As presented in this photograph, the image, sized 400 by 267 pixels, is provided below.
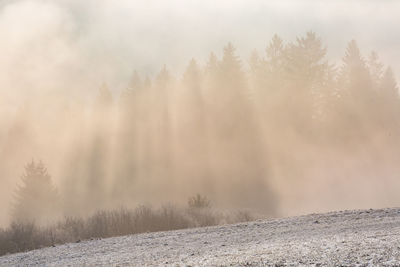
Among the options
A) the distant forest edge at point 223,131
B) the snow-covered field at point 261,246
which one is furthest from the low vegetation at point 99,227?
the distant forest edge at point 223,131

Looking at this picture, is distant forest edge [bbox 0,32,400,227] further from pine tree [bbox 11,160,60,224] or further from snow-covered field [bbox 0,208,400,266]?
snow-covered field [bbox 0,208,400,266]

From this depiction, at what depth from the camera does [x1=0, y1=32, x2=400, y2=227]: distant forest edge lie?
42281 millimetres

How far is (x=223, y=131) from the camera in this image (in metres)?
48.6

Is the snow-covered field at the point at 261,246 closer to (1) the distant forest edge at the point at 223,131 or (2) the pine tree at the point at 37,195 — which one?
(1) the distant forest edge at the point at 223,131

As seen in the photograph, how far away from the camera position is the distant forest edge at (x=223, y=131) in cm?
4228

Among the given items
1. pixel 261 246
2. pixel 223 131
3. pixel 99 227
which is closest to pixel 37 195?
pixel 223 131

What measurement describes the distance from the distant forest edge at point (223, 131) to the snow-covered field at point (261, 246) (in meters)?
24.3

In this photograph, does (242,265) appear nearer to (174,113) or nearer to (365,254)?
A: (365,254)

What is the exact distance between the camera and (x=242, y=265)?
7637 mm

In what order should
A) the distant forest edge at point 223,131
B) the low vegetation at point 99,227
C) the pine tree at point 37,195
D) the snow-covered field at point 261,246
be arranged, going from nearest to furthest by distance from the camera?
the snow-covered field at point 261,246 < the low vegetation at point 99,227 < the pine tree at point 37,195 < the distant forest edge at point 223,131

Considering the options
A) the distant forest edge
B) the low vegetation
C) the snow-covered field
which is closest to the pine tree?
the distant forest edge

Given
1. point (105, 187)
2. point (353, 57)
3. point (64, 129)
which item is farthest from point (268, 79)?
point (64, 129)

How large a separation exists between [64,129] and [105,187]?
612 inches

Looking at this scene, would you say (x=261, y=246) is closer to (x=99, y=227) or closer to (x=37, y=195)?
(x=99, y=227)
